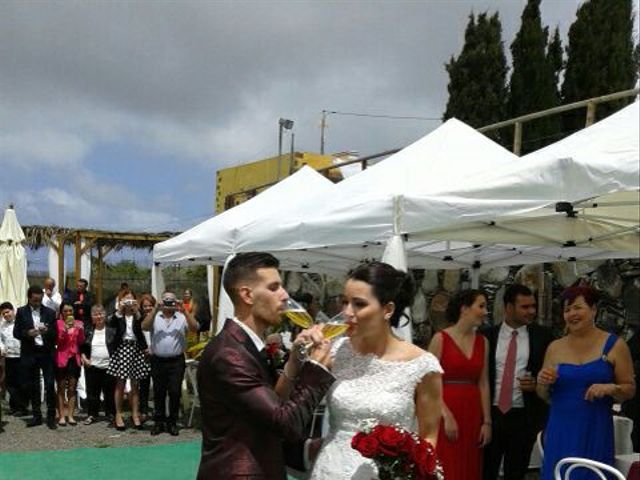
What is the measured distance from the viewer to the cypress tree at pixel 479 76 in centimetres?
1791

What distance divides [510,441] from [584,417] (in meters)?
1.27

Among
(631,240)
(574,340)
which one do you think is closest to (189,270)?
(631,240)

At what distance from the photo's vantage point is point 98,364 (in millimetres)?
10430

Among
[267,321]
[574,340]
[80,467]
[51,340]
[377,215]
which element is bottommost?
[80,467]

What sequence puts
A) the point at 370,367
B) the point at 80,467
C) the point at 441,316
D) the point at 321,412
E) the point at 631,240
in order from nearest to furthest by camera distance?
the point at 370,367 < the point at 321,412 < the point at 631,240 < the point at 80,467 < the point at 441,316

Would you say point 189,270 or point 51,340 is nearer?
point 51,340

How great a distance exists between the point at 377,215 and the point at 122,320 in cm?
589

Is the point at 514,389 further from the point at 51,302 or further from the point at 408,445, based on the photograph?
the point at 51,302

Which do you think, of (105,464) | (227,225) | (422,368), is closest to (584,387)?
(422,368)

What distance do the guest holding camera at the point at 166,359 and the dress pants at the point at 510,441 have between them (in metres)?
5.20

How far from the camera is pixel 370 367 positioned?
294 cm

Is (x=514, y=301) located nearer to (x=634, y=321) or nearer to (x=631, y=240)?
(x=631, y=240)

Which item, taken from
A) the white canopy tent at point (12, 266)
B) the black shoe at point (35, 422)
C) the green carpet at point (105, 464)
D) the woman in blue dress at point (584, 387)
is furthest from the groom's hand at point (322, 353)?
the white canopy tent at point (12, 266)

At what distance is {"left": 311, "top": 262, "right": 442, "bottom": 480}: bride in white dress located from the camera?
2838mm
